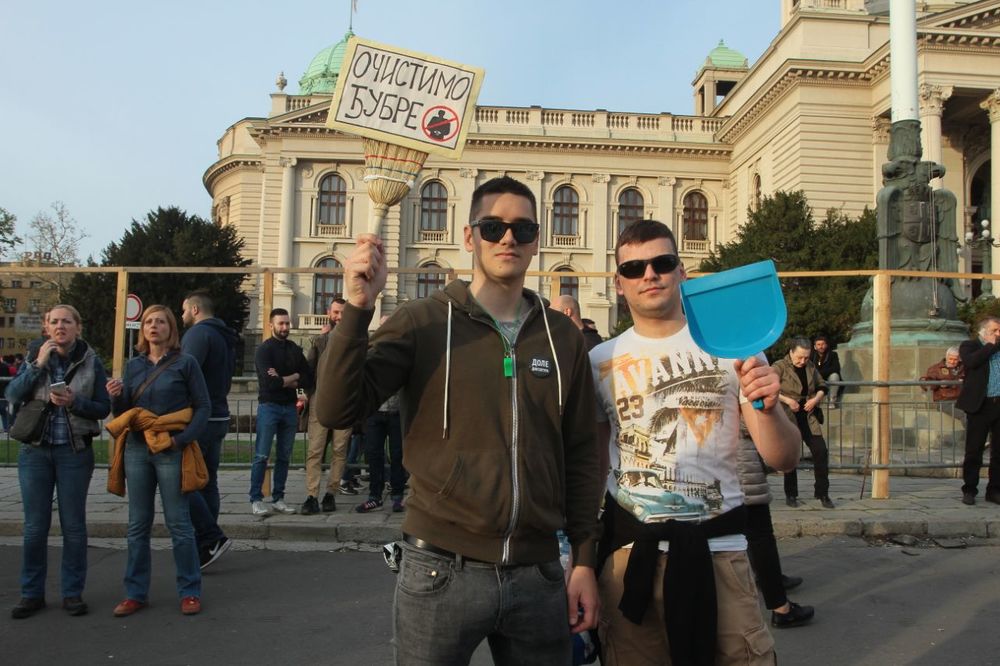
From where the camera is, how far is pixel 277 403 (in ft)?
25.5

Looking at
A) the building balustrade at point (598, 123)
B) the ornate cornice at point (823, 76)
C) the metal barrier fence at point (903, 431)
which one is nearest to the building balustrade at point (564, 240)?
the building balustrade at point (598, 123)

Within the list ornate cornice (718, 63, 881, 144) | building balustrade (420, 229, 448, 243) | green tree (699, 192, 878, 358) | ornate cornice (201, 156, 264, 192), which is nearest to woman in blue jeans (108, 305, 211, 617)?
green tree (699, 192, 878, 358)

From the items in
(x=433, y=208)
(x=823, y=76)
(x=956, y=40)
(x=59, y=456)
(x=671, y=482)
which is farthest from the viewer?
(x=433, y=208)

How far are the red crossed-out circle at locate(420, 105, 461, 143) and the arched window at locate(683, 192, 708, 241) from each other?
48205 mm

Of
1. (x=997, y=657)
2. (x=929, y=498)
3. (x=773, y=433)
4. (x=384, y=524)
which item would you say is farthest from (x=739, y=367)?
(x=929, y=498)

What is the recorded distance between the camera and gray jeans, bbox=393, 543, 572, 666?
2.04m

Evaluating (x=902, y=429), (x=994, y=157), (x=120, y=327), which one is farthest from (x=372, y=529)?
(x=994, y=157)

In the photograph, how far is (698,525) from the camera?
239cm

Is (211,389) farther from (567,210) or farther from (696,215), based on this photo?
(696,215)

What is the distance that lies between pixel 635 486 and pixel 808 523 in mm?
5687

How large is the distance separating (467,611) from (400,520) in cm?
562

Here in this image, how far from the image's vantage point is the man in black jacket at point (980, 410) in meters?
8.27

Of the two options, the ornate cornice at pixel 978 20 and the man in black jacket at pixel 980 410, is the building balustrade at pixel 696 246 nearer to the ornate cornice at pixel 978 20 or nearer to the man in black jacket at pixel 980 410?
the ornate cornice at pixel 978 20

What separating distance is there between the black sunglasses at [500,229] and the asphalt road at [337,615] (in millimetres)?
2950
